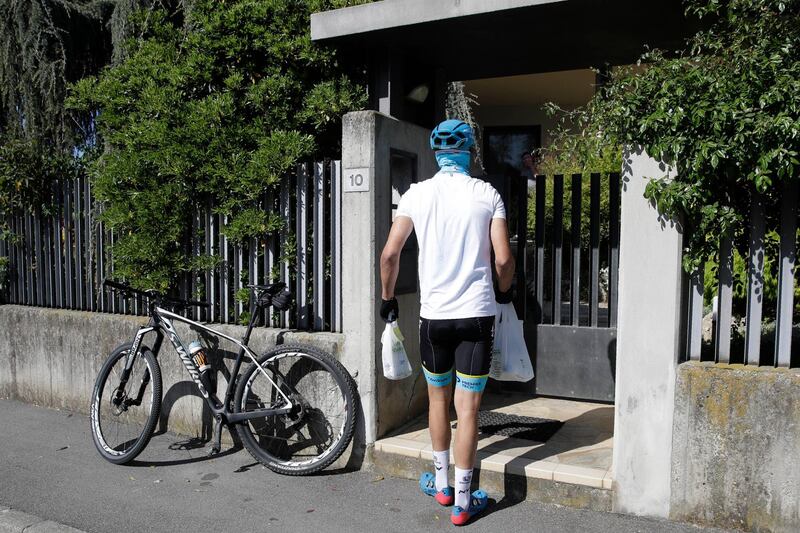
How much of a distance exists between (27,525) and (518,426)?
320cm

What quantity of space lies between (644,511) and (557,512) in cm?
47

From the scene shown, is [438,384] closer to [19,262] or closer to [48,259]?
[48,259]

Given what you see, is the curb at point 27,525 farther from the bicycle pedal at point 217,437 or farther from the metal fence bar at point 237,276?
the metal fence bar at point 237,276

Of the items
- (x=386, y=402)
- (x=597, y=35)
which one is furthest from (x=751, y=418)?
(x=597, y=35)

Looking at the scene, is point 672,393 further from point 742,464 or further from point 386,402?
point 386,402

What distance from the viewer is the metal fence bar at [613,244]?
5.43 m

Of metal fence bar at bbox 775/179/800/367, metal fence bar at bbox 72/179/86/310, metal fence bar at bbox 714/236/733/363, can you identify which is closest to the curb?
metal fence bar at bbox 72/179/86/310

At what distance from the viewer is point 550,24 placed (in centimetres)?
470

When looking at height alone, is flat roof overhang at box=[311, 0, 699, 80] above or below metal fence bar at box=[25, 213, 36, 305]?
above

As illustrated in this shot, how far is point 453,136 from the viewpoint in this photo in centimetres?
396

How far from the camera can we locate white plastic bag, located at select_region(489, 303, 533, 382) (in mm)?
4203

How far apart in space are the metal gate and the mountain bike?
1.89 meters

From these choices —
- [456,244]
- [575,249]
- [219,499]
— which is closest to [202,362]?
[219,499]

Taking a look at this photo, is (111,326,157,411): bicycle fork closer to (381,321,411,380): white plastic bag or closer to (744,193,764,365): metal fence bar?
(381,321,411,380): white plastic bag
